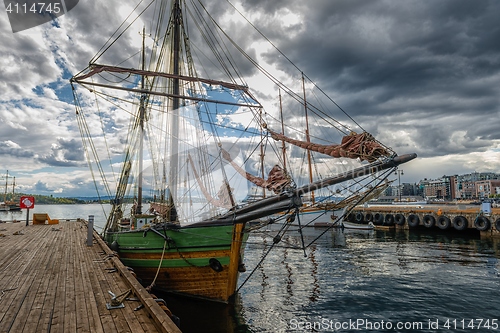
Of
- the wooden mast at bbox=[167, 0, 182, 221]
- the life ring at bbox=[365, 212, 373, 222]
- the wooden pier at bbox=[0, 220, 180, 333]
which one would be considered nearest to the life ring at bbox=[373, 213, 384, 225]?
the life ring at bbox=[365, 212, 373, 222]

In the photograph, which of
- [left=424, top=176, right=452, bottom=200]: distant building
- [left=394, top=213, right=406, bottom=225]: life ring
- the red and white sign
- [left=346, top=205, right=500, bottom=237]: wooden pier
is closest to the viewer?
the red and white sign

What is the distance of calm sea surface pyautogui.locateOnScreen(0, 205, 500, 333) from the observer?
957 cm

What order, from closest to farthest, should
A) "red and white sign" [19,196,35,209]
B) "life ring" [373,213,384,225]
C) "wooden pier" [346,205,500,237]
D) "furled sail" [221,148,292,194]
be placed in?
"furled sail" [221,148,292,194] < "red and white sign" [19,196,35,209] < "wooden pier" [346,205,500,237] < "life ring" [373,213,384,225]

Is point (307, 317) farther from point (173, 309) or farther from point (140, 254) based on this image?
point (140, 254)

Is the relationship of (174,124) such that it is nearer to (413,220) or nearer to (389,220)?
(413,220)

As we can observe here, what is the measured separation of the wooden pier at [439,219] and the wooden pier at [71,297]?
1328 inches

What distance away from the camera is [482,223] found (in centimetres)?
2933

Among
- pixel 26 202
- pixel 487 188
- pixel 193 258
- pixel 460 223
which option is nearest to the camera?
pixel 193 258

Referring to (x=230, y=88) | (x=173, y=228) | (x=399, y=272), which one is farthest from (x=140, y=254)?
(x=399, y=272)

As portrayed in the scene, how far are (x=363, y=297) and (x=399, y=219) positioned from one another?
31.0 meters

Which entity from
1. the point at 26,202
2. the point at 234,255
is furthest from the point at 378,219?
the point at 26,202

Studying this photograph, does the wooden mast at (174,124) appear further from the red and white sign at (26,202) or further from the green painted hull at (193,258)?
the red and white sign at (26,202)

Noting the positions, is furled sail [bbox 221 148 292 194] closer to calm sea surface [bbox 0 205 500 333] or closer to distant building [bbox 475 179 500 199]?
calm sea surface [bbox 0 205 500 333]

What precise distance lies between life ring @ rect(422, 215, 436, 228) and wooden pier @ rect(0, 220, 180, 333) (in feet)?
117
